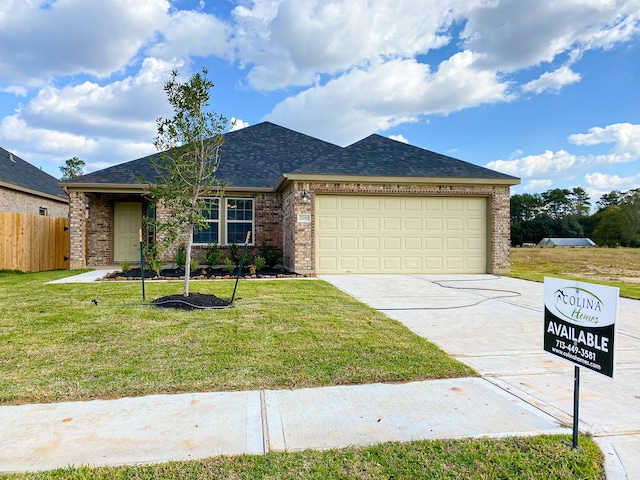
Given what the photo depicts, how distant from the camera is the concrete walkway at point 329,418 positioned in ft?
7.39

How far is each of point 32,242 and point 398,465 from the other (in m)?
14.6

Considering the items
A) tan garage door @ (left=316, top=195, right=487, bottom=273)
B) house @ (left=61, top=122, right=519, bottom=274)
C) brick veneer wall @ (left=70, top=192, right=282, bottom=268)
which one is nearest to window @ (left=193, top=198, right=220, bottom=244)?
house @ (left=61, top=122, right=519, bottom=274)

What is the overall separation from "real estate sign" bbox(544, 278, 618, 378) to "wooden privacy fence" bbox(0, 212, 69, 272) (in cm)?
1481

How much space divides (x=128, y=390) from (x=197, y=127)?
4.58 meters

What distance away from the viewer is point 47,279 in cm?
1041

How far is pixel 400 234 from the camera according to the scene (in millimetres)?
12117

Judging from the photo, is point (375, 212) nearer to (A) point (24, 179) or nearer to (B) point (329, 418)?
(B) point (329, 418)

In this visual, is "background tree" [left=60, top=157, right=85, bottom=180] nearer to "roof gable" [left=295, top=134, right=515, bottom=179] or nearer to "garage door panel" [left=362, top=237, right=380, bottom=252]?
"roof gable" [left=295, top=134, right=515, bottom=179]

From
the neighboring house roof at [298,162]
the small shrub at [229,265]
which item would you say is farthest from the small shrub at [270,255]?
the neighboring house roof at [298,162]

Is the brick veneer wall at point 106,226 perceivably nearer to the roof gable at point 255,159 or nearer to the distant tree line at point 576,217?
the roof gable at point 255,159

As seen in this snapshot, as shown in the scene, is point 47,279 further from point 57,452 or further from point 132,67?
point 57,452

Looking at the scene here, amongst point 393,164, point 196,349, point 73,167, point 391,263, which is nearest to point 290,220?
point 391,263

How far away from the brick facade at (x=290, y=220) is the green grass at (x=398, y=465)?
30.9 feet

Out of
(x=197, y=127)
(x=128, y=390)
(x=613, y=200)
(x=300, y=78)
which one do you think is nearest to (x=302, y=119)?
(x=300, y=78)
